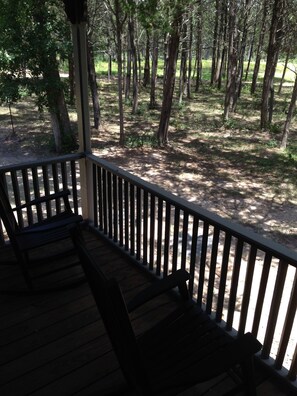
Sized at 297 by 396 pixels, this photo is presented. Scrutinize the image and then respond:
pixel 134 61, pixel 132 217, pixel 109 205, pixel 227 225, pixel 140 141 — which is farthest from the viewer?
pixel 134 61

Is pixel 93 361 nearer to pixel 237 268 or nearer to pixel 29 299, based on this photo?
pixel 29 299

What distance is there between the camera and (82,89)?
10.2 ft

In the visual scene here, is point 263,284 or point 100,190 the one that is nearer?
point 263,284

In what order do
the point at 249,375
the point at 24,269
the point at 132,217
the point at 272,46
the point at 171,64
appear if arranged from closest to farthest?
the point at 249,375, the point at 24,269, the point at 132,217, the point at 171,64, the point at 272,46

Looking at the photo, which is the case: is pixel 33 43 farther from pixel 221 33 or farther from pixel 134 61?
pixel 221 33

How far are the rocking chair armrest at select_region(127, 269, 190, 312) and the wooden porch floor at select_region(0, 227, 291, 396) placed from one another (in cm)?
55

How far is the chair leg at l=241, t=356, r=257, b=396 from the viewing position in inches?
55.1

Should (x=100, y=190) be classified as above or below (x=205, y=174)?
above

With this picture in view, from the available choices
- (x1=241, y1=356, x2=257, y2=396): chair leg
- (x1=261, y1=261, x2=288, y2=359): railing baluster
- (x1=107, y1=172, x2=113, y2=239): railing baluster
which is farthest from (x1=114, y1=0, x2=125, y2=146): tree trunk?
(x1=241, y1=356, x2=257, y2=396): chair leg

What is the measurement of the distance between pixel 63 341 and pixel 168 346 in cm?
81

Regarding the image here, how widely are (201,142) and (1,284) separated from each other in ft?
31.1

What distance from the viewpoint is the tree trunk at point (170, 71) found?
29.4 ft

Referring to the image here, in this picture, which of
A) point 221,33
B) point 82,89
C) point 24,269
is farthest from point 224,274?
point 221,33

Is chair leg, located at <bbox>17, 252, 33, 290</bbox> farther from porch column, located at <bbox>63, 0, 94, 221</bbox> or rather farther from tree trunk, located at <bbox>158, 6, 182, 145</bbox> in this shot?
tree trunk, located at <bbox>158, 6, 182, 145</bbox>
